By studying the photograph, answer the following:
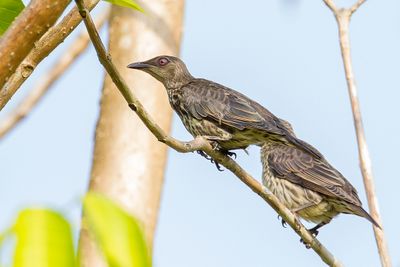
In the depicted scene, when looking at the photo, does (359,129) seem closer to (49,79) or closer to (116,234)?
(116,234)

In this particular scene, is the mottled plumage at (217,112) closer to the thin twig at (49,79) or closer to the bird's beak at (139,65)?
the bird's beak at (139,65)

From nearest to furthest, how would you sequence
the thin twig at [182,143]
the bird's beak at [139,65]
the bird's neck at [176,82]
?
the thin twig at [182,143]
the bird's beak at [139,65]
the bird's neck at [176,82]

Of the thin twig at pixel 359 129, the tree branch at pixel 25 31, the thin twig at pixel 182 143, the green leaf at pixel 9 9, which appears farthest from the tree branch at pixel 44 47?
the thin twig at pixel 359 129

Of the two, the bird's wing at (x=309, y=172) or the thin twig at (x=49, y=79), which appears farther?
the thin twig at (x=49, y=79)

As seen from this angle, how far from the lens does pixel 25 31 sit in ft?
6.07

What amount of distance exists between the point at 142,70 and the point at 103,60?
182 inches

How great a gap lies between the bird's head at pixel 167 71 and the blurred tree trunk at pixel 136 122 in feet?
1.16

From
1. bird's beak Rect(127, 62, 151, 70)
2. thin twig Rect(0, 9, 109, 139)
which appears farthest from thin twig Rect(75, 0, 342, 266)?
thin twig Rect(0, 9, 109, 139)

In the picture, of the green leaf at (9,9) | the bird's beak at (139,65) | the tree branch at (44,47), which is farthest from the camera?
the bird's beak at (139,65)

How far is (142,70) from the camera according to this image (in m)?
7.29

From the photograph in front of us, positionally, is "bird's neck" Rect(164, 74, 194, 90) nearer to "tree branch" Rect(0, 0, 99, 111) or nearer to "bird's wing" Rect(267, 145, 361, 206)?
"bird's wing" Rect(267, 145, 361, 206)

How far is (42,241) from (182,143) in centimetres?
250

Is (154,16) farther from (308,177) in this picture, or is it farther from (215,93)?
(308,177)

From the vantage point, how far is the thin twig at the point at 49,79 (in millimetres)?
9375
